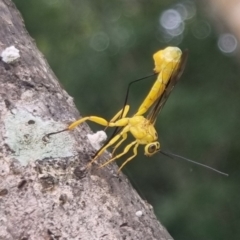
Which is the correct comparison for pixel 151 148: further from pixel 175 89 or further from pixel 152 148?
pixel 175 89

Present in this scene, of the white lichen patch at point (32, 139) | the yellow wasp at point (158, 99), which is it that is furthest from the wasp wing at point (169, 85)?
the white lichen patch at point (32, 139)

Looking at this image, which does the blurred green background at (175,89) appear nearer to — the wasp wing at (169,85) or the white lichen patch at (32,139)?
the wasp wing at (169,85)

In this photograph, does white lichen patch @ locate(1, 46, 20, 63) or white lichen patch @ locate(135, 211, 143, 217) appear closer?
white lichen patch @ locate(135, 211, 143, 217)

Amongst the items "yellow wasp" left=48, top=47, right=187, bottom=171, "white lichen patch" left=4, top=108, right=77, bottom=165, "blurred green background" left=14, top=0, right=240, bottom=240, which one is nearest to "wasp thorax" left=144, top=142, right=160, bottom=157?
"yellow wasp" left=48, top=47, right=187, bottom=171

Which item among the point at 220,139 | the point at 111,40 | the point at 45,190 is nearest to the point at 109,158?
the point at 45,190

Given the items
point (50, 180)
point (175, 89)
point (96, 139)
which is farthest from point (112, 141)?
point (175, 89)

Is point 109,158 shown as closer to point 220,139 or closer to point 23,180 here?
point 23,180

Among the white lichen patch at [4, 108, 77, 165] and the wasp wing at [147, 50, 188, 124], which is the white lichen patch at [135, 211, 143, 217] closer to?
the white lichen patch at [4, 108, 77, 165]
